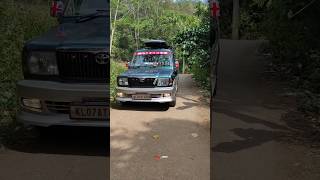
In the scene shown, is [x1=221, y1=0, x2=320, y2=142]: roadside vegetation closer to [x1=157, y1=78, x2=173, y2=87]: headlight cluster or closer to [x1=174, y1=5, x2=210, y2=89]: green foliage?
[x1=174, y1=5, x2=210, y2=89]: green foliage

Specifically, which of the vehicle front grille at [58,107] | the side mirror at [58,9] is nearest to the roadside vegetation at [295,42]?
the side mirror at [58,9]

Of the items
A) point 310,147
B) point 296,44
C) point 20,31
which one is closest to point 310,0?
point 296,44

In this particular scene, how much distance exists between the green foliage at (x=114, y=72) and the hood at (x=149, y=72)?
30mm

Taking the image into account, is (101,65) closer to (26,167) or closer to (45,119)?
(45,119)

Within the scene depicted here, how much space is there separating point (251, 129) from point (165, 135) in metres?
4.18

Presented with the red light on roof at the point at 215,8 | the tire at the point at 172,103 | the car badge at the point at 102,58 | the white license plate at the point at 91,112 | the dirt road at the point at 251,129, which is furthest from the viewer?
the dirt road at the point at 251,129

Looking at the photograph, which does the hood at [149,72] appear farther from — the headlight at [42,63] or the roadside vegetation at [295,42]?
the roadside vegetation at [295,42]

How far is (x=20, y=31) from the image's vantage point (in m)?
5.42

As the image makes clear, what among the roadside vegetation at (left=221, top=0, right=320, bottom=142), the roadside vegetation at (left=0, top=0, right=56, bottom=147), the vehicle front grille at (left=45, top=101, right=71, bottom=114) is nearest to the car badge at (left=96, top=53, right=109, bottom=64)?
the vehicle front grille at (left=45, top=101, right=71, bottom=114)

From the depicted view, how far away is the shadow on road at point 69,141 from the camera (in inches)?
168

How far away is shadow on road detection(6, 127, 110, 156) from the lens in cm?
427

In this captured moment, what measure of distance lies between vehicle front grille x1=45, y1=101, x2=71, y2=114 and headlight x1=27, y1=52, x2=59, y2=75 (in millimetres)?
249

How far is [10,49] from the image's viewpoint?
555 centimetres

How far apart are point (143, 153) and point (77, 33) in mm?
1425
